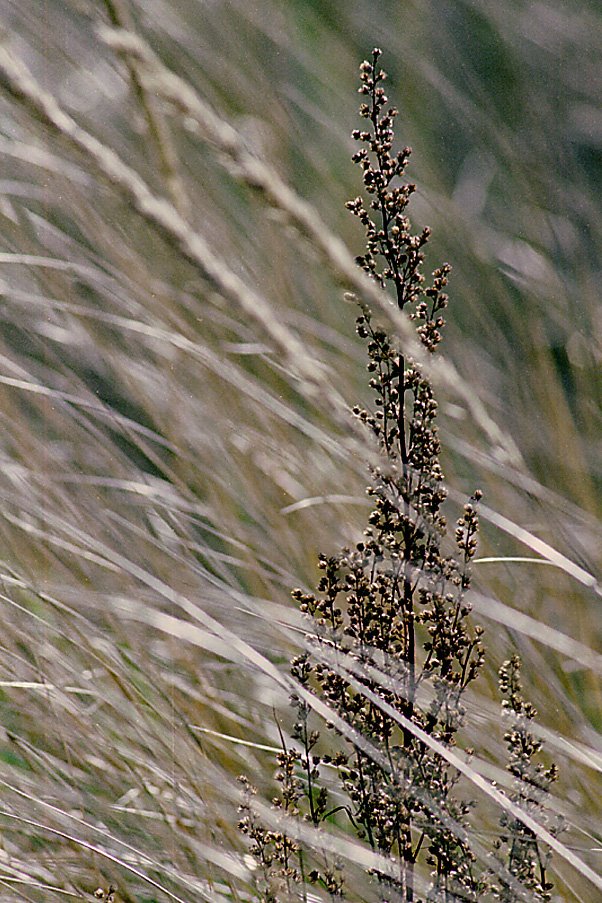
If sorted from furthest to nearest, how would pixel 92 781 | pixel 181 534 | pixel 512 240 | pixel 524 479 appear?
pixel 512 240 → pixel 181 534 → pixel 92 781 → pixel 524 479

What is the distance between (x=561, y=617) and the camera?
1.03 meters

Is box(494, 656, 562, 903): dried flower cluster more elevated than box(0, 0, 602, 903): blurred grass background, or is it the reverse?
box(0, 0, 602, 903): blurred grass background

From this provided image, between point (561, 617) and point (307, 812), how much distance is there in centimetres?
31

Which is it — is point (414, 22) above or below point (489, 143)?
above

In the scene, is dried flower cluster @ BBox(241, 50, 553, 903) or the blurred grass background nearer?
dried flower cluster @ BBox(241, 50, 553, 903)

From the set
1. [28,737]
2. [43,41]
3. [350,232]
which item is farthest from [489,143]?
[28,737]

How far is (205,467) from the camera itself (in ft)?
3.22

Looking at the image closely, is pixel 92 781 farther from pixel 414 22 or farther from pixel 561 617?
pixel 414 22

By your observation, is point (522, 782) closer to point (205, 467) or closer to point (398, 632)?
point (398, 632)

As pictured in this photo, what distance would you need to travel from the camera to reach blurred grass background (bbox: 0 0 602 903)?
0.75 m

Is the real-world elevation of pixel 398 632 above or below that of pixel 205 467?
below

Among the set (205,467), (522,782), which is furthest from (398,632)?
(205,467)

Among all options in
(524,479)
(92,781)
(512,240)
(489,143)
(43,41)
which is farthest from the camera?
(512,240)

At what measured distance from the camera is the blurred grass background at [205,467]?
0.75 m
